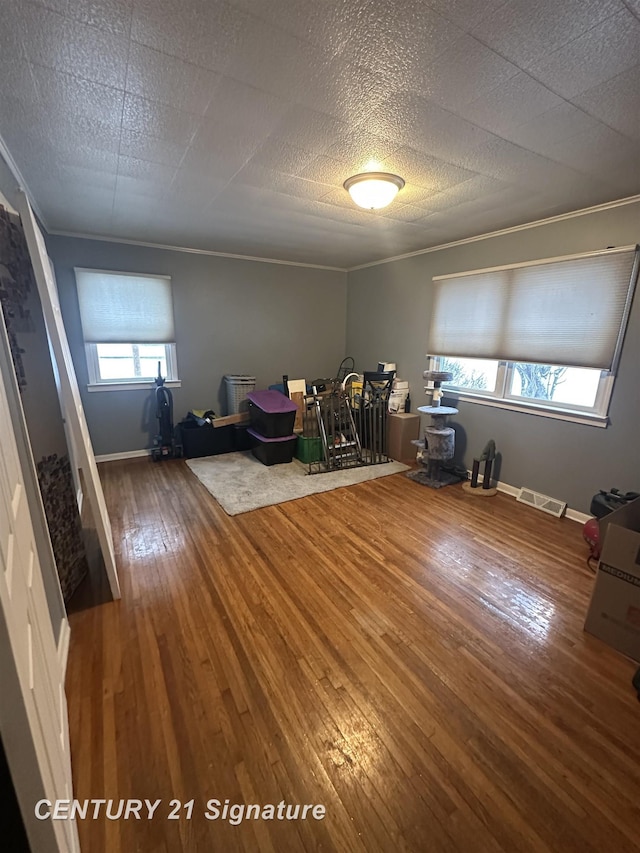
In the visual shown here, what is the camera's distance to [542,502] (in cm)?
321

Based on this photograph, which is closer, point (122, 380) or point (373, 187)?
point (373, 187)

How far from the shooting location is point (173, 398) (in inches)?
179

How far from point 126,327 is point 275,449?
88.8 inches

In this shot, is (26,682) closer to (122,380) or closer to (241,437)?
(241,437)

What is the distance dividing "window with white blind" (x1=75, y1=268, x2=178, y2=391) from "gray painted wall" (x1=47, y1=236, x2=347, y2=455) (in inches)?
3.6

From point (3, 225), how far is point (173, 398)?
3.01m

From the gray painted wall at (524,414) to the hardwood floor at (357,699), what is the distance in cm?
72

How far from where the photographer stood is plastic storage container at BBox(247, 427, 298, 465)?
4.08 meters

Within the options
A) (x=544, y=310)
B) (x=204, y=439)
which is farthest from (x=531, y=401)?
(x=204, y=439)

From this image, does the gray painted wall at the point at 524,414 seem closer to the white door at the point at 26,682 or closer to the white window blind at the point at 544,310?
the white window blind at the point at 544,310

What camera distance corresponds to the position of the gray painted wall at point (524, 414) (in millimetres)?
2645

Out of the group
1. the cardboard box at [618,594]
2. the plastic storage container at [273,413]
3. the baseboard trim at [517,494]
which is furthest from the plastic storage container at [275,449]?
the cardboard box at [618,594]

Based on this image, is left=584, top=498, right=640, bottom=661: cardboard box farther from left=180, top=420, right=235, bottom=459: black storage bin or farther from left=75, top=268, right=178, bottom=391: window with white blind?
left=75, top=268, right=178, bottom=391: window with white blind

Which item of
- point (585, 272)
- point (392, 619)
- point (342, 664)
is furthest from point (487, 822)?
point (585, 272)
